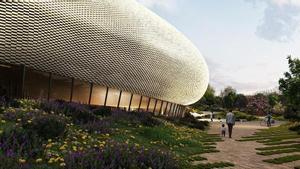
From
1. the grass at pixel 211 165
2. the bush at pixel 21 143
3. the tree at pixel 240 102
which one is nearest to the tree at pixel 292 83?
the grass at pixel 211 165

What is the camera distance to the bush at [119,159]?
6863 mm

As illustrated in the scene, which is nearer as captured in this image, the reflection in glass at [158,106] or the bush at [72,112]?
the bush at [72,112]

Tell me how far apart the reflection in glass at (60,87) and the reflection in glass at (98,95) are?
2305mm

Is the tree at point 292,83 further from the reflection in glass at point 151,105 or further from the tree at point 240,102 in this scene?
the tree at point 240,102

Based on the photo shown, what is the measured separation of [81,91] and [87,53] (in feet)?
11.2

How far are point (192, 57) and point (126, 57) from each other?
16.2 metres

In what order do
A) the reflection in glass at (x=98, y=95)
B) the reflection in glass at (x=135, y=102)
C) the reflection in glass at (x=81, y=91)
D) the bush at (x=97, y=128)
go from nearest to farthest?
the bush at (x=97, y=128) < the reflection in glass at (x=81, y=91) < the reflection in glass at (x=98, y=95) < the reflection in glass at (x=135, y=102)

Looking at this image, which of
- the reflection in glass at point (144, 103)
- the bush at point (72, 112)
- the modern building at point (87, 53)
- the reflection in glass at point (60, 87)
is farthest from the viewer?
the reflection in glass at point (144, 103)

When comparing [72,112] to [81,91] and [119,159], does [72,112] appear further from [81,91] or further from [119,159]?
[81,91]

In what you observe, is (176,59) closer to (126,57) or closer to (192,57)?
(192,57)

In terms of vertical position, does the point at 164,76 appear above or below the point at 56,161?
above

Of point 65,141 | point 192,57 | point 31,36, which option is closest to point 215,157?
point 65,141

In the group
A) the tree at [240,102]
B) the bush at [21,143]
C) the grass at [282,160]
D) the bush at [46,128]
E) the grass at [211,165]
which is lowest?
the grass at [211,165]

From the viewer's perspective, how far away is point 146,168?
25.1ft
